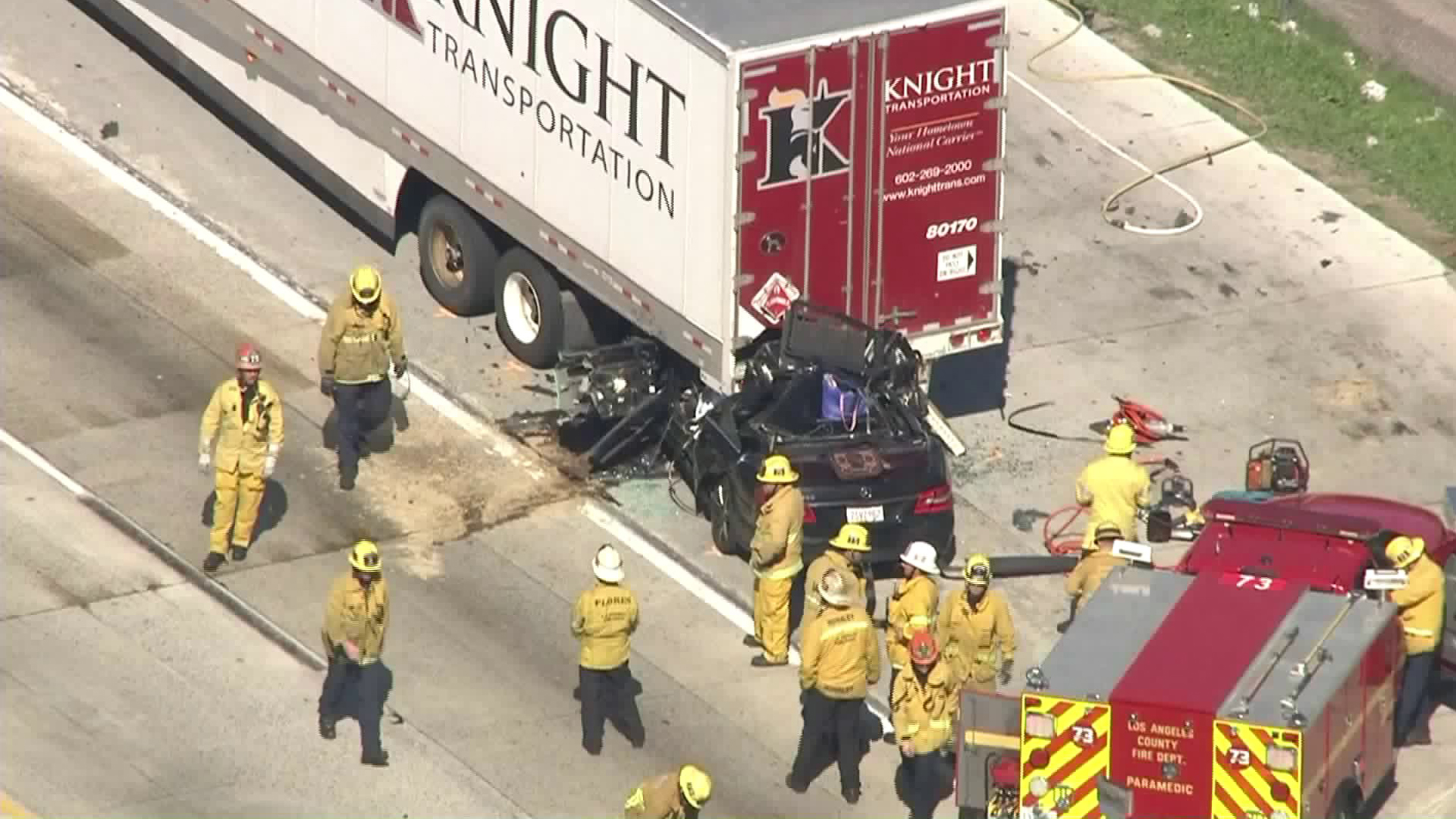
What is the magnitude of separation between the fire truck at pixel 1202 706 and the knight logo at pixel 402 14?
8.57 m

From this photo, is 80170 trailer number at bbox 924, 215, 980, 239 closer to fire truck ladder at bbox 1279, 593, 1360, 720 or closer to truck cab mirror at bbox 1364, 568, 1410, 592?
truck cab mirror at bbox 1364, 568, 1410, 592

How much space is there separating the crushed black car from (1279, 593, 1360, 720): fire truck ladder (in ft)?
14.2

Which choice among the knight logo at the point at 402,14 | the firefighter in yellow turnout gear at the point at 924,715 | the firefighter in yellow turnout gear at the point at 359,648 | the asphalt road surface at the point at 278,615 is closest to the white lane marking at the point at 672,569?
the asphalt road surface at the point at 278,615

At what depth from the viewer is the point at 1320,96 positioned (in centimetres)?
3469

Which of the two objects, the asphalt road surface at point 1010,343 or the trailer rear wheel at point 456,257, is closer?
the asphalt road surface at point 1010,343

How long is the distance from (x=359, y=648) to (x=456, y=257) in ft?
24.4

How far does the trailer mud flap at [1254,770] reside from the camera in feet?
66.9

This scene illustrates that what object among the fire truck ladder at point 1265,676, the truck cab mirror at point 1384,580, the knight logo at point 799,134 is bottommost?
the truck cab mirror at point 1384,580

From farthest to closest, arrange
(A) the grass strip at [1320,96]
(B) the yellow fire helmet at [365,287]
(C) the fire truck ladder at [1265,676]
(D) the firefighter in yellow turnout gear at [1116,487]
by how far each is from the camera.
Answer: (A) the grass strip at [1320,96] < (B) the yellow fire helmet at [365,287] < (D) the firefighter in yellow turnout gear at [1116,487] < (C) the fire truck ladder at [1265,676]

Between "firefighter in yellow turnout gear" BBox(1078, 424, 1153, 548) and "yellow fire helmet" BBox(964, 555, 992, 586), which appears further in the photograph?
"firefighter in yellow turnout gear" BBox(1078, 424, 1153, 548)

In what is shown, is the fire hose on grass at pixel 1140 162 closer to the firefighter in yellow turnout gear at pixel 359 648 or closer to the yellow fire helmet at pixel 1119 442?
the yellow fire helmet at pixel 1119 442

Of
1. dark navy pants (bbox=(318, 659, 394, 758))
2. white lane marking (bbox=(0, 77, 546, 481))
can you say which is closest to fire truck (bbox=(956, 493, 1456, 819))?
dark navy pants (bbox=(318, 659, 394, 758))

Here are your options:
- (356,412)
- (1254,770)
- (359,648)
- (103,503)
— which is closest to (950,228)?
(356,412)

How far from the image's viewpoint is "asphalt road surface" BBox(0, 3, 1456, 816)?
26.5m
